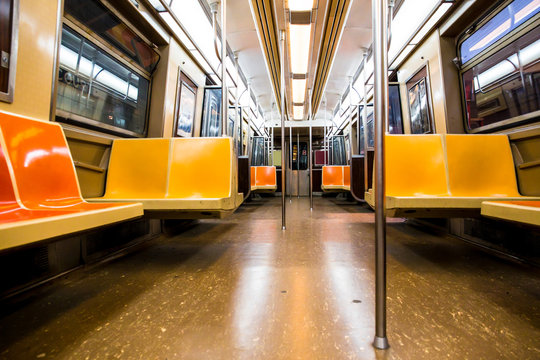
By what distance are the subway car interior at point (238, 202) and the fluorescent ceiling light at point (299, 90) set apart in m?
1.12

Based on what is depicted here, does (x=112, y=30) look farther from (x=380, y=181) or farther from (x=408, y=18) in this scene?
(x=408, y=18)

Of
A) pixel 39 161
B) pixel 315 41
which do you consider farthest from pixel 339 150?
pixel 39 161

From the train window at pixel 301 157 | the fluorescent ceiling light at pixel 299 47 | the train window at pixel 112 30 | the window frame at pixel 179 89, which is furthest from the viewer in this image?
the train window at pixel 301 157

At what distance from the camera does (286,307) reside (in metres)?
1.04

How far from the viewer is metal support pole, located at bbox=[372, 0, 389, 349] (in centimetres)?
77

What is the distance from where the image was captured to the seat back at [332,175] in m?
6.15

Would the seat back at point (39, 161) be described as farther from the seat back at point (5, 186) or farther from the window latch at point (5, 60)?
the window latch at point (5, 60)

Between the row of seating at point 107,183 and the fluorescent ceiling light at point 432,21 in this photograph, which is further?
the fluorescent ceiling light at point 432,21

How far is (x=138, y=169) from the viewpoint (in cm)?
201

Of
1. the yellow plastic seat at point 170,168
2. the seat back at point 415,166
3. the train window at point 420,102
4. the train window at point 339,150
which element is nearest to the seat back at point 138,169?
the yellow plastic seat at point 170,168

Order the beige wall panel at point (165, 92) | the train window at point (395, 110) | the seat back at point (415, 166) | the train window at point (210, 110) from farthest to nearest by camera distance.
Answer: the train window at point (210, 110)
the train window at point (395, 110)
the beige wall panel at point (165, 92)
the seat back at point (415, 166)

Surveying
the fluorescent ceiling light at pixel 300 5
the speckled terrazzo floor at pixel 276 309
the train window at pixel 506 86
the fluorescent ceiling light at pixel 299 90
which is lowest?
the speckled terrazzo floor at pixel 276 309

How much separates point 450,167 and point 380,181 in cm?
170

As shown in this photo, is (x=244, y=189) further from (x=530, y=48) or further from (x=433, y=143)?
(x=530, y=48)
